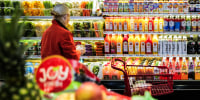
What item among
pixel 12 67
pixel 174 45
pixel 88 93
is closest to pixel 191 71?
pixel 174 45

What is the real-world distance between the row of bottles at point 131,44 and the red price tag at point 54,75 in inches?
137

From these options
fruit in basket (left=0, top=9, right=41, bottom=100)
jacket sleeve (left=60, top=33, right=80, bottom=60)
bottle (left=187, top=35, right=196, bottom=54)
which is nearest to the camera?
fruit in basket (left=0, top=9, right=41, bottom=100)

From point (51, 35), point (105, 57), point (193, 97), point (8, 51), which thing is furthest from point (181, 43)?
point (8, 51)

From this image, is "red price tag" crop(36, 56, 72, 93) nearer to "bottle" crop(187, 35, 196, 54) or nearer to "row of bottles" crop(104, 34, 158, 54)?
"row of bottles" crop(104, 34, 158, 54)

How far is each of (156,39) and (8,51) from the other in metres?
4.03

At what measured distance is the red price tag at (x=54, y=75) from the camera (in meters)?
1.53

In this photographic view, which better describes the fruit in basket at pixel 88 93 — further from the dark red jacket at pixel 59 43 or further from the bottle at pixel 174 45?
the bottle at pixel 174 45

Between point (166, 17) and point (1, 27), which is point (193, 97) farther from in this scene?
point (1, 27)

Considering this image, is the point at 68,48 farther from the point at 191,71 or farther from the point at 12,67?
the point at 191,71

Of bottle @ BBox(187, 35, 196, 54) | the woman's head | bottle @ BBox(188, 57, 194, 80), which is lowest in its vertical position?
bottle @ BBox(188, 57, 194, 80)

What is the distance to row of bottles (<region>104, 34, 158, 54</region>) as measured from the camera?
5000 mm

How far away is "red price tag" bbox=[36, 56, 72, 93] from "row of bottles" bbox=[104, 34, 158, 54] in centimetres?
349

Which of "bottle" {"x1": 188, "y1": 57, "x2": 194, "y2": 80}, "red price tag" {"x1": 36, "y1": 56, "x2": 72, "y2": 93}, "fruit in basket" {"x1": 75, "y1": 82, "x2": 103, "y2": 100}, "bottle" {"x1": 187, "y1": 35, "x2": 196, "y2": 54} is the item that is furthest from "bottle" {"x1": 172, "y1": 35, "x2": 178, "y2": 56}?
"fruit in basket" {"x1": 75, "y1": 82, "x2": 103, "y2": 100}

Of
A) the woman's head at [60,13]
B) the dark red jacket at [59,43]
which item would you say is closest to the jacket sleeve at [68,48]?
the dark red jacket at [59,43]
